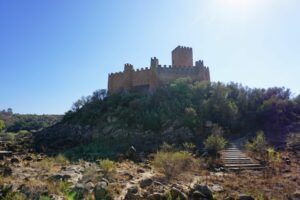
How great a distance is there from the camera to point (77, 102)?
4466cm

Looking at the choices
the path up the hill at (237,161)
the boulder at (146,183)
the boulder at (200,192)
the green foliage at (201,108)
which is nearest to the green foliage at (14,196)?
the boulder at (146,183)

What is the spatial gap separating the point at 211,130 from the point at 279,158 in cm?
813

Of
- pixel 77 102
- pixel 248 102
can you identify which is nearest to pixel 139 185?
pixel 248 102

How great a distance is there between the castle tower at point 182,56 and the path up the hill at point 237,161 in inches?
911

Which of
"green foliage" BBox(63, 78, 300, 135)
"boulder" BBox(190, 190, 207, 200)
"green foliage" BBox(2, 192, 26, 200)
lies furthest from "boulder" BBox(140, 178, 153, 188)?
"green foliage" BBox(63, 78, 300, 135)

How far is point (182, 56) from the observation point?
3912 cm

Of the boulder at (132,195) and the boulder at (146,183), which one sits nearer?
the boulder at (132,195)

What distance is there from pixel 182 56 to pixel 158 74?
5853 mm

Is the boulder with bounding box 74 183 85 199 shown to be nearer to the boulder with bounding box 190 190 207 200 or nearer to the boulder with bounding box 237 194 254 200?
the boulder with bounding box 190 190 207 200

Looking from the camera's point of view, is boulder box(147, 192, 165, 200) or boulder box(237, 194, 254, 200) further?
boulder box(147, 192, 165, 200)

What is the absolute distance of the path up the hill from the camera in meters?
13.7

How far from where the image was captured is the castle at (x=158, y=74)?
3522 cm

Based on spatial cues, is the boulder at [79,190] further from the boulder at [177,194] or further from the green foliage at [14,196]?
the boulder at [177,194]

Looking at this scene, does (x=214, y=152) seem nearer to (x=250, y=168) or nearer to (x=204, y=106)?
(x=250, y=168)
